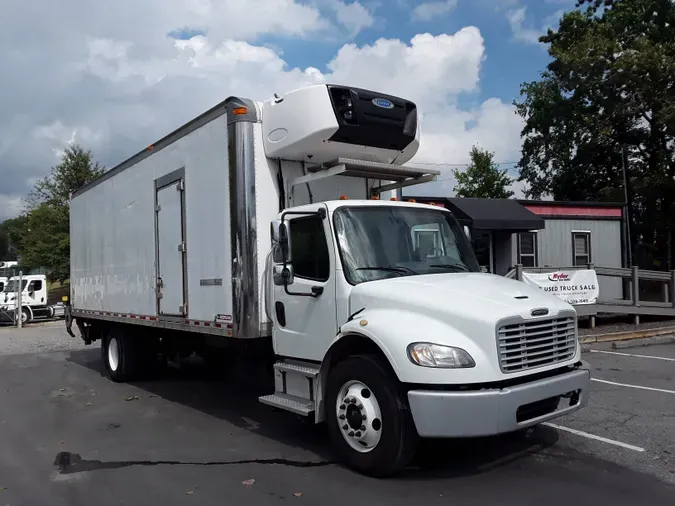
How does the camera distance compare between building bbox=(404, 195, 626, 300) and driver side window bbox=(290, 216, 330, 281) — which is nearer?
driver side window bbox=(290, 216, 330, 281)

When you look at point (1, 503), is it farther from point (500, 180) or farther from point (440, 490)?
point (500, 180)

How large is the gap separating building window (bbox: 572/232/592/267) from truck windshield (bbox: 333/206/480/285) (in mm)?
15096

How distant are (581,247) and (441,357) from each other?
1717cm

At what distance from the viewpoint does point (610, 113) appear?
3062 cm

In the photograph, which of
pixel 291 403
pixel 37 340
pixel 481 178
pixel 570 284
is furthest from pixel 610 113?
pixel 291 403

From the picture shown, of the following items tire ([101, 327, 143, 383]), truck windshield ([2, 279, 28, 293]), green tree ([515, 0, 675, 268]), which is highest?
green tree ([515, 0, 675, 268])

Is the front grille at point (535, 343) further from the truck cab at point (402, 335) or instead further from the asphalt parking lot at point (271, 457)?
the asphalt parking lot at point (271, 457)

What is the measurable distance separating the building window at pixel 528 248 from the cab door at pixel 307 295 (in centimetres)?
1447

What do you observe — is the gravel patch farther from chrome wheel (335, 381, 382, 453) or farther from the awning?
chrome wheel (335, 381, 382, 453)

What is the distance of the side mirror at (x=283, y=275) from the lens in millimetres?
5969

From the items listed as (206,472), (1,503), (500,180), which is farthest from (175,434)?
(500,180)

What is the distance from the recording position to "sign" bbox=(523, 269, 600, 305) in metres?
13.7

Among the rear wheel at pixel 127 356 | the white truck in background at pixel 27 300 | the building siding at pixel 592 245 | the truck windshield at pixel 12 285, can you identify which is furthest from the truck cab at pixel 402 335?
the truck windshield at pixel 12 285

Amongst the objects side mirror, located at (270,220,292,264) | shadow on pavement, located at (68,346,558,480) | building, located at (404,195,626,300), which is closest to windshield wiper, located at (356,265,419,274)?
side mirror, located at (270,220,292,264)
